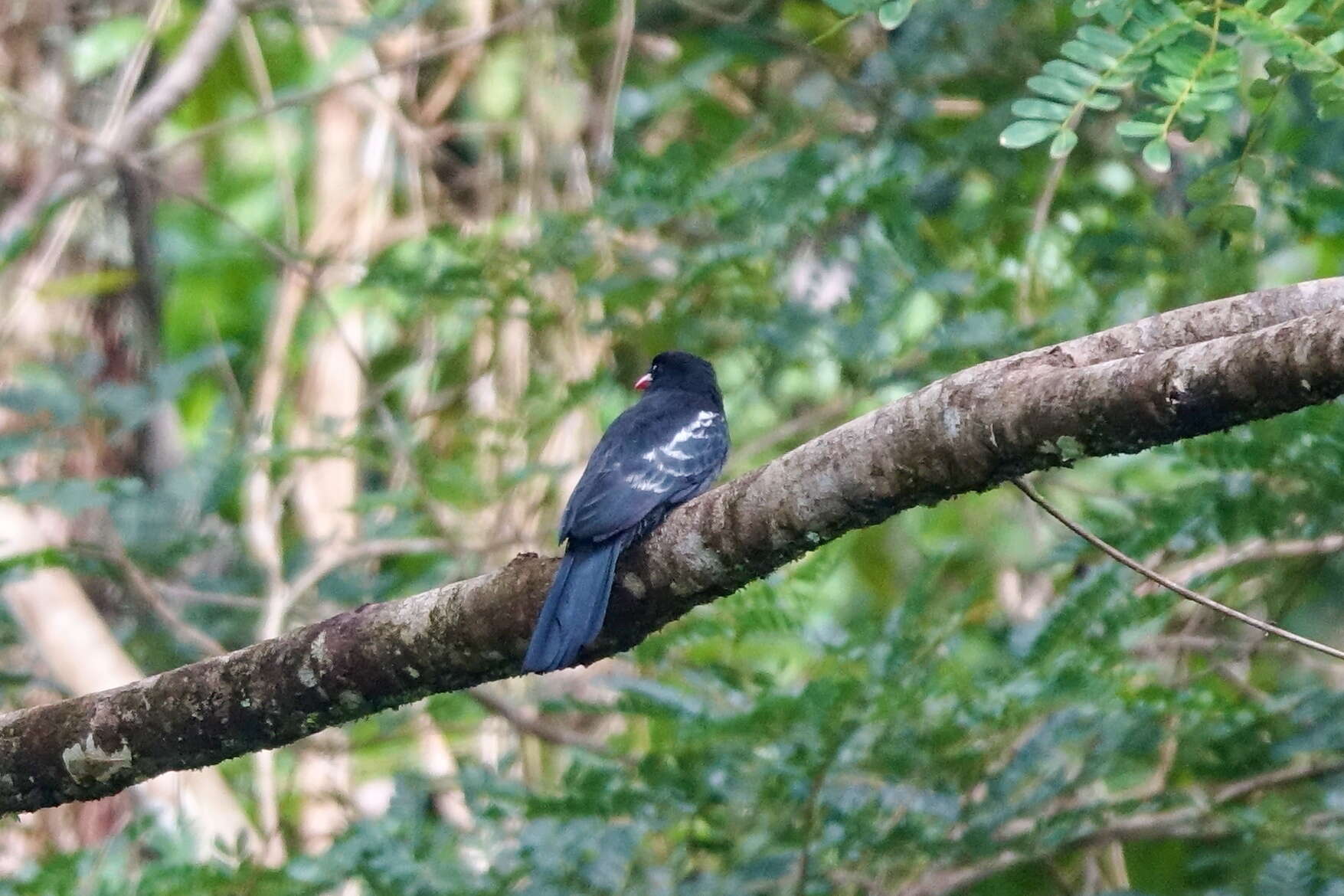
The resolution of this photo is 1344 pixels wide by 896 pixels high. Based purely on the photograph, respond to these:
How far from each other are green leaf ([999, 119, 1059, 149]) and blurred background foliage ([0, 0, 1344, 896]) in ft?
0.06

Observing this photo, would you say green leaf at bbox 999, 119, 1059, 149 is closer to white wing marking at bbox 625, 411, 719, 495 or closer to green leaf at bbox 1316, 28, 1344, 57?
green leaf at bbox 1316, 28, 1344, 57

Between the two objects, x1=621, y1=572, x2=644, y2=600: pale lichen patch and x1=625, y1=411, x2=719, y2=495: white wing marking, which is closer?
x1=621, y1=572, x2=644, y2=600: pale lichen patch

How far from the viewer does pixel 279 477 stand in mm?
6367

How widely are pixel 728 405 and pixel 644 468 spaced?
2890 mm

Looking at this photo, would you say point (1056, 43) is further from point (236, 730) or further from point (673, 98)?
point (236, 730)

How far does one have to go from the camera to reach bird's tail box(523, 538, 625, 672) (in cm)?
283

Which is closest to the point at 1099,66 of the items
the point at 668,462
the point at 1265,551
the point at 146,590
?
the point at 668,462

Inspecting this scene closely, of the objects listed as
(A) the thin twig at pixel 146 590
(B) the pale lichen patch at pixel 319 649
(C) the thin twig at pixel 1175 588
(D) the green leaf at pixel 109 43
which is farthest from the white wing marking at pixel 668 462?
(D) the green leaf at pixel 109 43

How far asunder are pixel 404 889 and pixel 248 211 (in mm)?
5322

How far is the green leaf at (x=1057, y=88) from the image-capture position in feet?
9.84

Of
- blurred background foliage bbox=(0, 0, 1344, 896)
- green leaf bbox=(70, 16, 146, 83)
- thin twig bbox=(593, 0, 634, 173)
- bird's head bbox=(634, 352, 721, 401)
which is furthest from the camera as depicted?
green leaf bbox=(70, 16, 146, 83)

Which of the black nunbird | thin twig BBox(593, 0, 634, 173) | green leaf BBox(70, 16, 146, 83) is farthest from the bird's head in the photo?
green leaf BBox(70, 16, 146, 83)

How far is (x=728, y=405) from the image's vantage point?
6.42 m

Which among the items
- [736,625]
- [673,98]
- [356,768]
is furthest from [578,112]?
[736,625]
